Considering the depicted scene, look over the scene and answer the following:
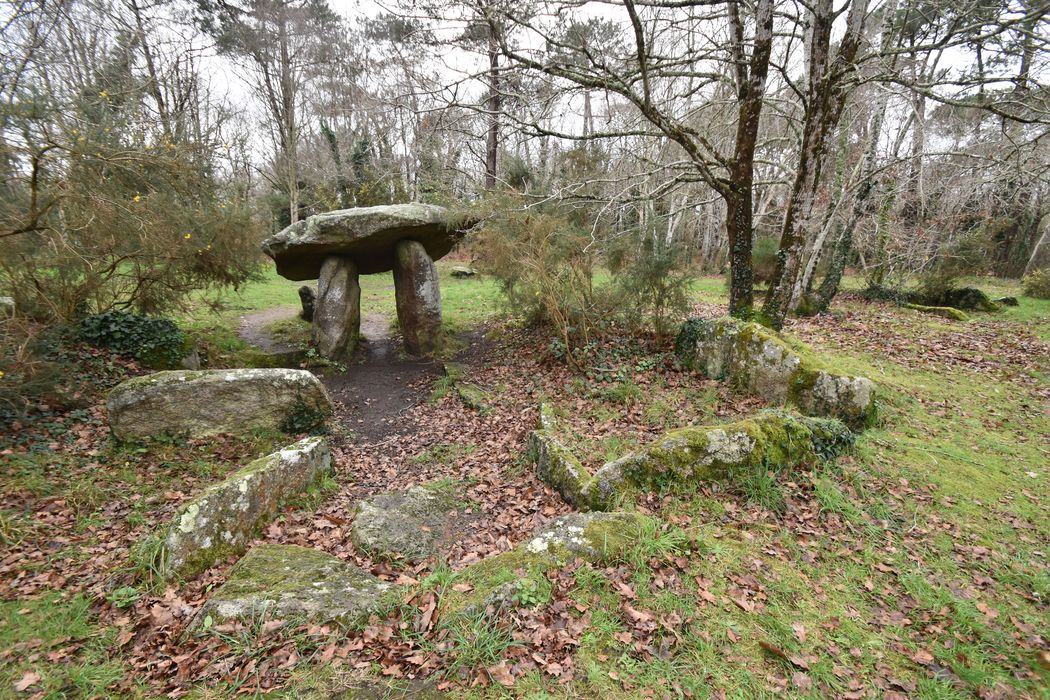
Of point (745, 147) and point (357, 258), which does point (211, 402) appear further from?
point (745, 147)

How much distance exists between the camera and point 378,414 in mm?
7652

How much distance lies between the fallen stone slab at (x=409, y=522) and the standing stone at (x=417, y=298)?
511 cm

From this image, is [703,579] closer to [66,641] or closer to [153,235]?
[66,641]

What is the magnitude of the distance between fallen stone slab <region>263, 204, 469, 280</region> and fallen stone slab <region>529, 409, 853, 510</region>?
6559 millimetres

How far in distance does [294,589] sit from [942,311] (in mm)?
15239

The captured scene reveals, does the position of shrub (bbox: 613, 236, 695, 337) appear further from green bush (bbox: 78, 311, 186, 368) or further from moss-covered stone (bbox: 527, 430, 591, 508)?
green bush (bbox: 78, 311, 186, 368)

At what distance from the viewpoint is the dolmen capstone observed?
888cm

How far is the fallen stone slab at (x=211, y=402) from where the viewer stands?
18.1 feet

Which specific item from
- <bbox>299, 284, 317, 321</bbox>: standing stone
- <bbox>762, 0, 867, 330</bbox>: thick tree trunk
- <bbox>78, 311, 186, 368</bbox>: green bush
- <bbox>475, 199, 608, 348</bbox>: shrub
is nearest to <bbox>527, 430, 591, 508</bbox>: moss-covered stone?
<bbox>475, 199, 608, 348</bbox>: shrub

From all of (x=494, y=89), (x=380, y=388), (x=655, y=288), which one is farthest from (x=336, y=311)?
(x=655, y=288)

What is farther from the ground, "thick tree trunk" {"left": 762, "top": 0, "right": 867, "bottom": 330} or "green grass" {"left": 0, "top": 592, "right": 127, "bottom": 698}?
"thick tree trunk" {"left": 762, "top": 0, "right": 867, "bottom": 330}

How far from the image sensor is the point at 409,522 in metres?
4.50

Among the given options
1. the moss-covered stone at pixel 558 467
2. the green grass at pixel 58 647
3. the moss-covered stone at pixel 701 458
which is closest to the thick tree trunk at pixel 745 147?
the moss-covered stone at pixel 701 458

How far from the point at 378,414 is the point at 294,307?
766 cm
